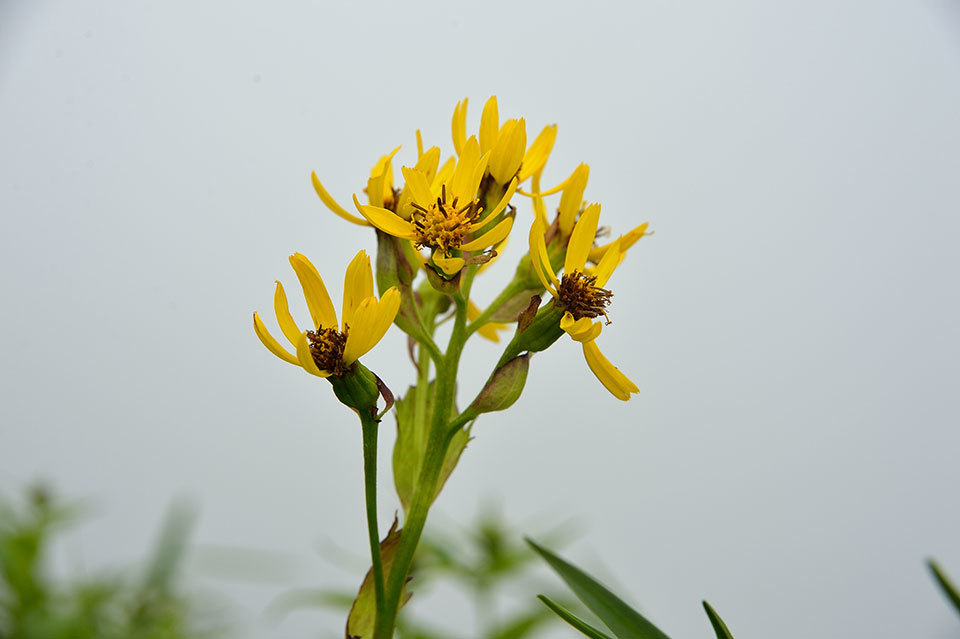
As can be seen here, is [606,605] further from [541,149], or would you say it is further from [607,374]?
[541,149]

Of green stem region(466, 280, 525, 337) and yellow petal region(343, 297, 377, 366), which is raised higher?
green stem region(466, 280, 525, 337)

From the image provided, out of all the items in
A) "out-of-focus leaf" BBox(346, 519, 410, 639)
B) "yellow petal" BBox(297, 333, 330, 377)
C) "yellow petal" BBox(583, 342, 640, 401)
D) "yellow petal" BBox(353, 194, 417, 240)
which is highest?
"yellow petal" BBox(353, 194, 417, 240)

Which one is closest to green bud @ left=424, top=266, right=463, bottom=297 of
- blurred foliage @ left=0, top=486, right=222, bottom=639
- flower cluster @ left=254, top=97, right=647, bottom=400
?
flower cluster @ left=254, top=97, right=647, bottom=400

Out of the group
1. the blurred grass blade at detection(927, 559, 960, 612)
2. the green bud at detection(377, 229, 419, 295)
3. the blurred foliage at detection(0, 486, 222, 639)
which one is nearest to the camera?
the blurred grass blade at detection(927, 559, 960, 612)

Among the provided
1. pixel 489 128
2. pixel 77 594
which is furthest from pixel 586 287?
pixel 77 594

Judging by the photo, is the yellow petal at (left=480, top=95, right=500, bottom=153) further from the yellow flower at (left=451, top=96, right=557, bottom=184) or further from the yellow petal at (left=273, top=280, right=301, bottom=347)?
the yellow petal at (left=273, top=280, right=301, bottom=347)

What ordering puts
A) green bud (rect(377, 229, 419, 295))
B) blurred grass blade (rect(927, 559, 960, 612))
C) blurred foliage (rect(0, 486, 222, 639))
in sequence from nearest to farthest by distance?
blurred grass blade (rect(927, 559, 960, 612)), green bud (rect(377, 229, 419, 295)), blurred foliage (rect(0, 486, 222, 639))

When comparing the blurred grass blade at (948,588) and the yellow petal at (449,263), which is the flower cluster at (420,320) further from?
the blurred grass blade at (948,588)
